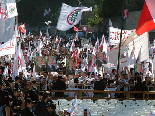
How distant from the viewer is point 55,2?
9088 cm

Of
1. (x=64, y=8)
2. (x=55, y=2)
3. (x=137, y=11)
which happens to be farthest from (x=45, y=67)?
(x=55, y=2)

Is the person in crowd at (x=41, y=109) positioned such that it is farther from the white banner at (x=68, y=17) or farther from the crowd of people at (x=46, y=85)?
the white banner at (x=68, y=17)

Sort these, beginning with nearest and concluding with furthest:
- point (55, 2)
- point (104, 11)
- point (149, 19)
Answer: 1. point (149, 19)
2. point (104, 11)
3. point (55, 2)

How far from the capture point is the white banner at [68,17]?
18.0m

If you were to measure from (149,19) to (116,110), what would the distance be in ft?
9.09

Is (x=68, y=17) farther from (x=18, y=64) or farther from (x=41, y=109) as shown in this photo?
(x=41, y=109)

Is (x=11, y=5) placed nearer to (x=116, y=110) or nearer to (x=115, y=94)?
(x=115, y=94)

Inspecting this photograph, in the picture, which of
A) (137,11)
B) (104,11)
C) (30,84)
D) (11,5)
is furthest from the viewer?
(104,11)

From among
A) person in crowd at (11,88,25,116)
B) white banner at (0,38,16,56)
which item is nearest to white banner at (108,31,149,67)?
white banner at (0,38,16,56)

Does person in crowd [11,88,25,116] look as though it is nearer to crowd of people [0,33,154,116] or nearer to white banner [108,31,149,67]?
crowd of people [0,33,154,116]

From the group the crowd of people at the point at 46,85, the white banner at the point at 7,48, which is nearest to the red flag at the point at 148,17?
the crowd of people at the point at 46,85

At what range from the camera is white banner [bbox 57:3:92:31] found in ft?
59.2

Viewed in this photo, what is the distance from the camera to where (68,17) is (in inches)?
720

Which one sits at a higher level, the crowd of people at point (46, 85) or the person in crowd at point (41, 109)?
the crowd of people at point (46, 85)
